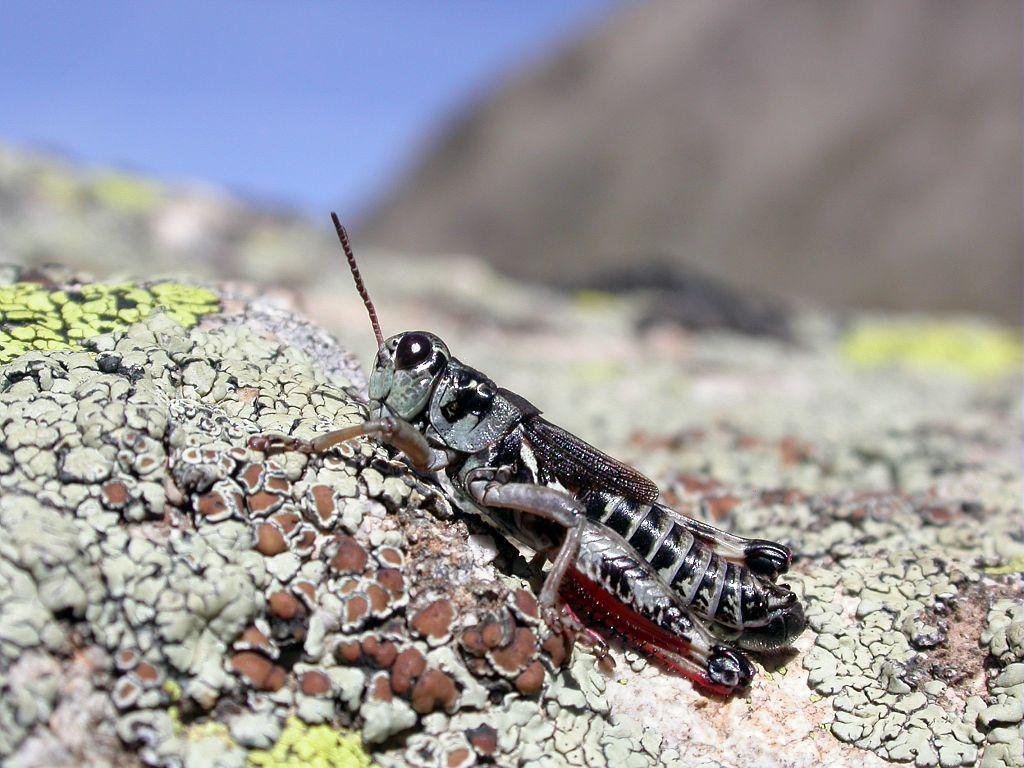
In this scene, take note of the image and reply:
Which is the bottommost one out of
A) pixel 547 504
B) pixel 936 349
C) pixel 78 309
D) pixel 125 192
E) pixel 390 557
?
pixel 390 557

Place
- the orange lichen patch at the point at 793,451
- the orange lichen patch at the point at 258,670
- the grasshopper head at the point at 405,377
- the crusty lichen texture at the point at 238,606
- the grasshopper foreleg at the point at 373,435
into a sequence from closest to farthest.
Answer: the crusty lichen texture at the point at 238,606, the orange lichen patch at the point at 258,670, the grasshopper foreleg at the point at 373,435, the grasshopper head at the point at 405,377, the orange lichen patch at the point at 793,451

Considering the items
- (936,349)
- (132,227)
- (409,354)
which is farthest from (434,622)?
(936,349)

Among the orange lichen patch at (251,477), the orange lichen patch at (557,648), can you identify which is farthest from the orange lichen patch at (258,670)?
the orange lichen patch at (557,648)

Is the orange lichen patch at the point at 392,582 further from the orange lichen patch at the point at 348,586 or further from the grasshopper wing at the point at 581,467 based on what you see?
the grasshopper wing at the point at 581,467

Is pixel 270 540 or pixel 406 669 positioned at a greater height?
pixel 270 540

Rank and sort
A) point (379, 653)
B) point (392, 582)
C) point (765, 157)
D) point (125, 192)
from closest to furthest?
1. point (379, 653)
2. point (392, 582)
3. point (125, 192)
4. point (765, 157)

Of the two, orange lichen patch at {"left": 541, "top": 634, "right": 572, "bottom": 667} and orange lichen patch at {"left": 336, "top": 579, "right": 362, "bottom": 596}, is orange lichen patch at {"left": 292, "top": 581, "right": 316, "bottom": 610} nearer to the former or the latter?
orange lichen patch at {"left": 336, "top": 579, "right": 362, "bottom": 596}

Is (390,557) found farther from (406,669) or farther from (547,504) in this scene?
(547,504)

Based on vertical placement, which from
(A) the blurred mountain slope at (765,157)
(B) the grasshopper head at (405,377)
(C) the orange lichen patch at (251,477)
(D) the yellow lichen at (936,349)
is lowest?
(C) the orange lichen patch at (251,477)
